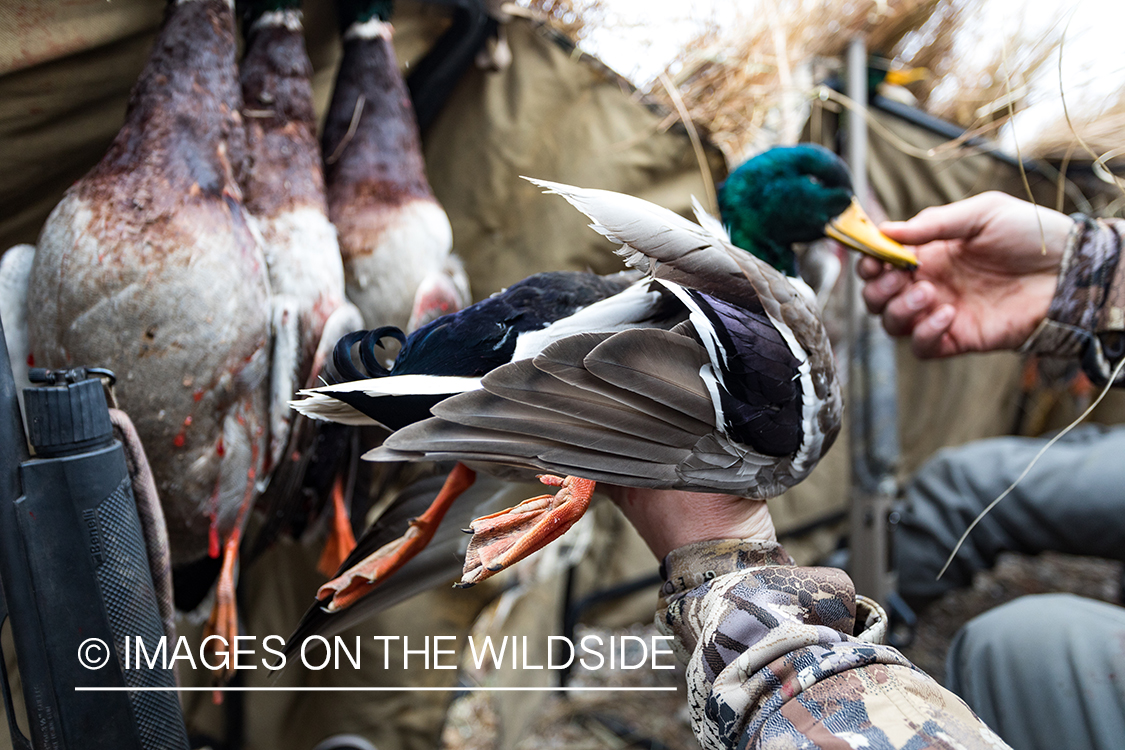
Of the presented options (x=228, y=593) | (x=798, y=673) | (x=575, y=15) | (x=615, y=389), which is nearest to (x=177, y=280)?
(x=228, y=593)

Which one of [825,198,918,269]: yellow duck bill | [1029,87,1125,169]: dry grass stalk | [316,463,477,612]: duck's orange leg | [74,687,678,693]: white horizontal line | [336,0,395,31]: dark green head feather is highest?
[336,0,395,31]: dark green head feather

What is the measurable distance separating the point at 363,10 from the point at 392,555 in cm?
87

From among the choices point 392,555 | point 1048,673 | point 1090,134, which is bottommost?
point 1048,673

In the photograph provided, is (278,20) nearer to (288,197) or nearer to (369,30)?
(369,30)

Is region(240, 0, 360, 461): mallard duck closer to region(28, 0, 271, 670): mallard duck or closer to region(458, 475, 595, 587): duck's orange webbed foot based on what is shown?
region(28, 0, 271, 670): mallard duck

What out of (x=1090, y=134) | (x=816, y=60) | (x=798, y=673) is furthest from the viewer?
(x=816, y=60)

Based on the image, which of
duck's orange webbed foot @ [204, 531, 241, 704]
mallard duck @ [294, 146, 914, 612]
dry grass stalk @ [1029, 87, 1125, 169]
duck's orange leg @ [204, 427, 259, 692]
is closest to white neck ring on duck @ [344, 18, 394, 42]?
mallard duck @ [294, 146, 914, 612]

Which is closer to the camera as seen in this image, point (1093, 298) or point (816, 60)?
point (1093, 298)

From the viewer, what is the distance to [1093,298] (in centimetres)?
103

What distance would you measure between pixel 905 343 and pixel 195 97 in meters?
2.15

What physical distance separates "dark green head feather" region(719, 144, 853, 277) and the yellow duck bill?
0.02 metres

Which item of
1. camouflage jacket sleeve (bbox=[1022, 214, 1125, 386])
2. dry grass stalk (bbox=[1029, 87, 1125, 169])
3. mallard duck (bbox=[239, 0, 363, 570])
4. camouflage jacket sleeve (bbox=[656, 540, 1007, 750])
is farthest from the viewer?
dry grass stalk (bbox=[1029, 87, 1125, 169])

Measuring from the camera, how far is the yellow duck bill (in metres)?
1.09

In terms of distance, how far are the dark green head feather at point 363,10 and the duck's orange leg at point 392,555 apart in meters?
0.76
